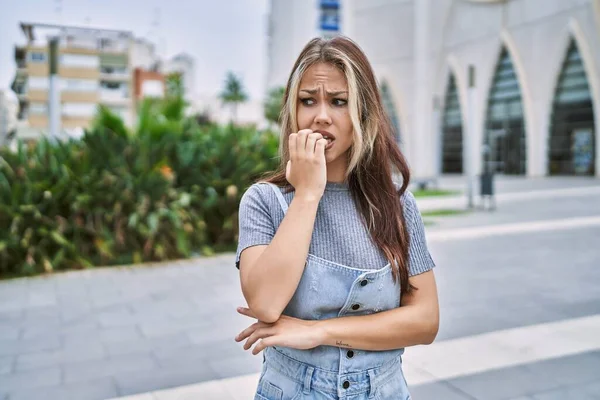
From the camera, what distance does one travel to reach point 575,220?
12812mm

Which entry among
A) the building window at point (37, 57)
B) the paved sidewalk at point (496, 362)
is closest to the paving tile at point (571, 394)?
the paved sidewalk at point (496, 362)

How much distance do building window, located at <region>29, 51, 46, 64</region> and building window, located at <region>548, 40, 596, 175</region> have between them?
56.1 meters

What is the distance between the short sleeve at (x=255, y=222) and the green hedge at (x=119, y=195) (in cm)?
731

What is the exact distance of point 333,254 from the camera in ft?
4.66

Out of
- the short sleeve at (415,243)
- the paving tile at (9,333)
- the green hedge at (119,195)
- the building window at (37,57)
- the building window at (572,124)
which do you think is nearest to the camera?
the short sleeve at (415,243)

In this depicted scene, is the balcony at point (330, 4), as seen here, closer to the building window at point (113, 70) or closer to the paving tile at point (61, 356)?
the building window at point (113, 70)

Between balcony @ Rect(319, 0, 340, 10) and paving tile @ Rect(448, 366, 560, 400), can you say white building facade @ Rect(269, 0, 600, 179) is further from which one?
paving tile @ Rect(448, 366, 560, 400)

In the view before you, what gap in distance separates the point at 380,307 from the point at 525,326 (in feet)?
13.9

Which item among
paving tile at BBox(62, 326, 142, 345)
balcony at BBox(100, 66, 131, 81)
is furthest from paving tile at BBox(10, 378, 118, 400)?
balcony at BBox(100, 66, 131, 81)

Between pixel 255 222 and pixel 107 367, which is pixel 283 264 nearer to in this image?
pixel 255 222

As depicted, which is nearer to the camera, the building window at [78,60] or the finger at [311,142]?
the finger at [311,142]

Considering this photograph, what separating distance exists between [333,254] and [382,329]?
0.21m

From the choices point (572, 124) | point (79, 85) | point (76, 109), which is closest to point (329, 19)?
point (79, 85)

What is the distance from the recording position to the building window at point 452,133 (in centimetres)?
4828
